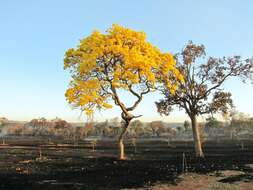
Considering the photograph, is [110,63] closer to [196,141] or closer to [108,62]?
[108,62]

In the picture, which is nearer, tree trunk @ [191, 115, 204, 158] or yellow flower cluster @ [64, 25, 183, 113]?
yellow flower cluster @ [64, 25, 183, 113]

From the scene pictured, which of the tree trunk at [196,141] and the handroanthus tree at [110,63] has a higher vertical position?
the handroanthus tree at [110,63]

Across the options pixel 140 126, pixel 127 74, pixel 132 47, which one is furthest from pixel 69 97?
pixel 140 126

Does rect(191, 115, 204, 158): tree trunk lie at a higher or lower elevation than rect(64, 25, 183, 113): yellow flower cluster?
lower

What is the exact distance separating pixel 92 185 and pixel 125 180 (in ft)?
8.30

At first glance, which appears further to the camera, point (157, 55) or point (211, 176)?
point (157, 55)

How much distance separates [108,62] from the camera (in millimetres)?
29000

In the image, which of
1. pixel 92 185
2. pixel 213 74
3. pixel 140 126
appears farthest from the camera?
pixel 140 126

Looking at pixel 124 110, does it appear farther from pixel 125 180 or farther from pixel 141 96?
pixel 125 180

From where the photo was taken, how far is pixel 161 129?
152 meters

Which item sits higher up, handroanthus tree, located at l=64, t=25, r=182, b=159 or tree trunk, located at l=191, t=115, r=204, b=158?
handroanthus tree, located at l=64, t=25, r=182, b=159

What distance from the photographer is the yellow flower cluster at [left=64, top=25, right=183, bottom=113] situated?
27.8 metres

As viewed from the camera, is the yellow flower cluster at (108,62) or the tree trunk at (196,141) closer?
the yellow flower cluster at (108,62)

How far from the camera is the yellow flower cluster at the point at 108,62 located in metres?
27.8
